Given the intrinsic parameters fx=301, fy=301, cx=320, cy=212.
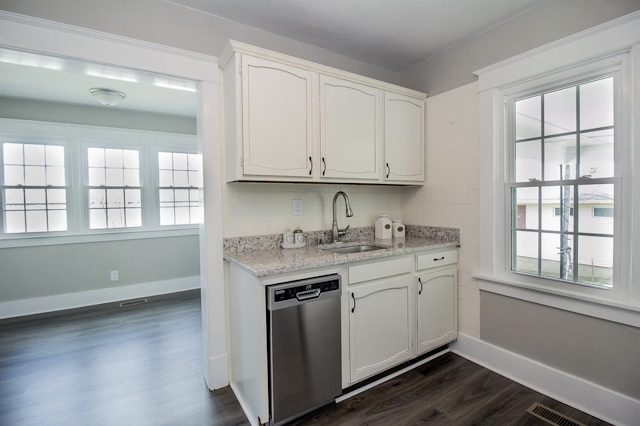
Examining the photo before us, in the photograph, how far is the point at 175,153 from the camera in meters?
4.54

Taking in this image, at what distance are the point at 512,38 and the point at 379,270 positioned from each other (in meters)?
1.93

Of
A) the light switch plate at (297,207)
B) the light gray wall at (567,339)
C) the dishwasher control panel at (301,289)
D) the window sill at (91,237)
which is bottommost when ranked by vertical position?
the light gray wall at (567,339)

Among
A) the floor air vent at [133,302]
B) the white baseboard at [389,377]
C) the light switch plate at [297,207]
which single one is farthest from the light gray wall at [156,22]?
the floor air vent at [133,302]

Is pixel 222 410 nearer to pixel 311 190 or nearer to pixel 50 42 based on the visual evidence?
pixel 311 190

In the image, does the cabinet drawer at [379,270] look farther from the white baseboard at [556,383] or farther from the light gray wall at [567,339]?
the white baseboard at [556,383]

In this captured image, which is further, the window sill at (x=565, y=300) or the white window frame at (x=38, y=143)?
the white window frame at (x=38, y=143)

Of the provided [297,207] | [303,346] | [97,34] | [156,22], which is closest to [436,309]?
[303,346]

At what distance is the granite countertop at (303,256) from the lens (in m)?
1.67

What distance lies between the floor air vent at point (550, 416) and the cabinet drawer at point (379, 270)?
1098 mm

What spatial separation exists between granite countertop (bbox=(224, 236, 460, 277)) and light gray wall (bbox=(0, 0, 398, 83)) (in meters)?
1.45

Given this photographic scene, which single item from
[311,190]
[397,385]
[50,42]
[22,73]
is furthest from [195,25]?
[397,385]

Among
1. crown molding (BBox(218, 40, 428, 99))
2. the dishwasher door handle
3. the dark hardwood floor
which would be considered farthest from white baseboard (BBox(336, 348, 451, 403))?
crown molding (BBox(218, 40, 428, 99))

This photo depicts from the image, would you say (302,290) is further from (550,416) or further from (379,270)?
(550,416)

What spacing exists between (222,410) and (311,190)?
1.67m
